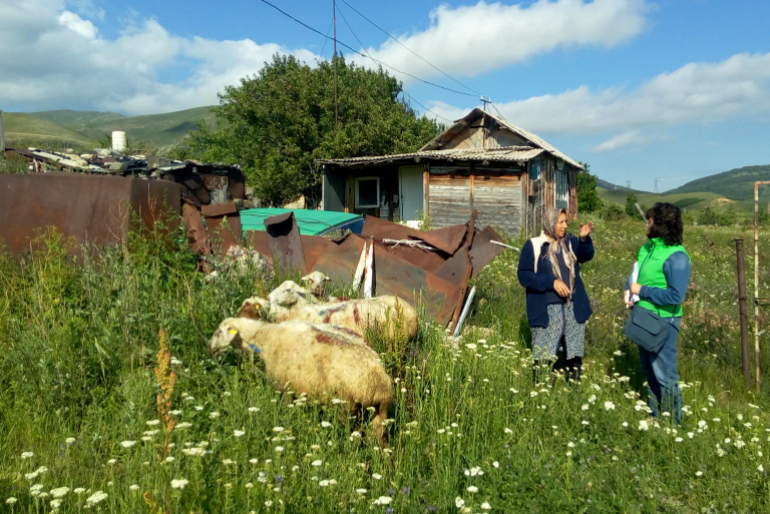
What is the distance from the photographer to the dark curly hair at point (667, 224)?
3.74 m

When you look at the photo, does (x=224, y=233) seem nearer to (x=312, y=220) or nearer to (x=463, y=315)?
(x=312, y=220)

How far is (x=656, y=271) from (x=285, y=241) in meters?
3.57

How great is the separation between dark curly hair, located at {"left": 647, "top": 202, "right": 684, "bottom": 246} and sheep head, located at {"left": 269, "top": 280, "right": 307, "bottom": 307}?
2721 mm

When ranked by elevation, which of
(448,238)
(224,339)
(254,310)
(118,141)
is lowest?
(224,339)

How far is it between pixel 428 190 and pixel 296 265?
41.6ft

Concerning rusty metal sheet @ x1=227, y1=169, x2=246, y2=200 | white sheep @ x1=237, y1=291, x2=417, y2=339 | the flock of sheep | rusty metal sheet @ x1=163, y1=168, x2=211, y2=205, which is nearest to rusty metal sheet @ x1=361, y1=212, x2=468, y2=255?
white sheep @ x1=237, y1=291, x2=417, y2=339

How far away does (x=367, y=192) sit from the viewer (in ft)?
67.7

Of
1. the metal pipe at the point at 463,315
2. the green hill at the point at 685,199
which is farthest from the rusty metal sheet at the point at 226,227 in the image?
the green hill at the point at 685,199

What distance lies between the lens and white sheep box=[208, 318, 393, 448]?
10.4ft

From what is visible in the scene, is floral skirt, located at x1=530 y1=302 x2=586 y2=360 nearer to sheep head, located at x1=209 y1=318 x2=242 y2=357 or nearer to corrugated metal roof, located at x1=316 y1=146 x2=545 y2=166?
sheep head, located at x1=209 y1=318 x2=242 y2=357

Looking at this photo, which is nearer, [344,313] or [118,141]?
[344,313]

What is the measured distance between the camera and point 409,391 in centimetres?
359

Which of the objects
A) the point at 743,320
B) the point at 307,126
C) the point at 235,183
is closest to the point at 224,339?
the point at 743,320

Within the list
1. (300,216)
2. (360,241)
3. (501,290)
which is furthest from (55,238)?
(501,290)
